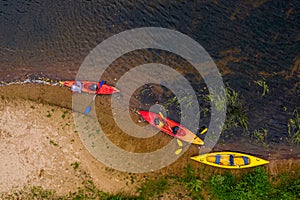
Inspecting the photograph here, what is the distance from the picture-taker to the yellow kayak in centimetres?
1527

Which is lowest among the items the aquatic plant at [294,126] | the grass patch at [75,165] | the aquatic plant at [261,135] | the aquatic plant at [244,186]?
the grass patch at [75,165]

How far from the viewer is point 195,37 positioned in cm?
1580

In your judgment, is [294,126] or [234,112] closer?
[294,126]

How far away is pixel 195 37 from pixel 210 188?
6502 millimetres

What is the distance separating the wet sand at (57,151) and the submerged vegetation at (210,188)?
0.91 ft

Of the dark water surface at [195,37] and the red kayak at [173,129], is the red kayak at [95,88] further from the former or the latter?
the red kayak at [173,129]

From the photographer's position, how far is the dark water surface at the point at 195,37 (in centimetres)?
1555

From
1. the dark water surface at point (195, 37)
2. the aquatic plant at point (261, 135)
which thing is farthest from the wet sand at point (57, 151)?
the dark water surface at point (195, 37)

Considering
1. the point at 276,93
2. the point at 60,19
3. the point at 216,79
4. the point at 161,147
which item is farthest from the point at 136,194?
the point at 60,19

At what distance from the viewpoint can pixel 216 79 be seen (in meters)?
15.8

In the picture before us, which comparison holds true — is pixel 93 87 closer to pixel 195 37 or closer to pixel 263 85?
pixel 195 37

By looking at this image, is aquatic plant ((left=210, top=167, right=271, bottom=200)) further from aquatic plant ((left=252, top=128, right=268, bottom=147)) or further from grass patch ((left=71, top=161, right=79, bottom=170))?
grass patch ((left=71, top=161, right=79, bottom=170))

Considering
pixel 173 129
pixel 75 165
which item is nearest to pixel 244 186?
pixel 173 129

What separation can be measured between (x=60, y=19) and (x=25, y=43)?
191 centimetres
